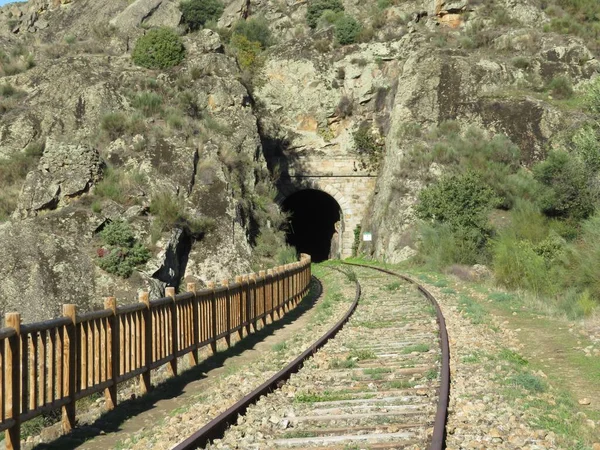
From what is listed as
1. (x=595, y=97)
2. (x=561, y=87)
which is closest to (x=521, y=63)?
(x=561, y=87)

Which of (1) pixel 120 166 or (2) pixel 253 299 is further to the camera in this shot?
(1) pixel 120 166

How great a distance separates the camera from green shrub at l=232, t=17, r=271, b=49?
58.4 m

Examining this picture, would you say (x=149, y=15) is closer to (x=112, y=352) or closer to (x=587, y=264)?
(x=587, y=264)

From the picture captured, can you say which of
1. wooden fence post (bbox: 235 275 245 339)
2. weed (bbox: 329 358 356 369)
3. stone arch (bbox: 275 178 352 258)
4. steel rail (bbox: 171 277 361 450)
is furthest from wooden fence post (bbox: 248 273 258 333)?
stone arch (bbox: 275 178 352 258)

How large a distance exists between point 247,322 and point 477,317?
4942mm

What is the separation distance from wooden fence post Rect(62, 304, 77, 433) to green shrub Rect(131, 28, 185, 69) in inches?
1446

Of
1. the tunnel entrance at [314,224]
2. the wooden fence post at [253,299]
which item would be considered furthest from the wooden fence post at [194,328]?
the tunnel entrance at [314,224]

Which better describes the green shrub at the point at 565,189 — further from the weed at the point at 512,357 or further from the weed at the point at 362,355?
the weed at the point at 362,355

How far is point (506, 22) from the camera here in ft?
181

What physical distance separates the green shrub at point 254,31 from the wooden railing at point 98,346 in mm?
47577

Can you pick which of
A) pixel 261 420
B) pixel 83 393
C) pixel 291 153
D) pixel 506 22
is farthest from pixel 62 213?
pixel 506 22

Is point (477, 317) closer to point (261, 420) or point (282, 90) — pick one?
point (261, 420)

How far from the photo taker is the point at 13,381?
21.5 ft

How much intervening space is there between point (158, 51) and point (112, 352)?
1450 inches
